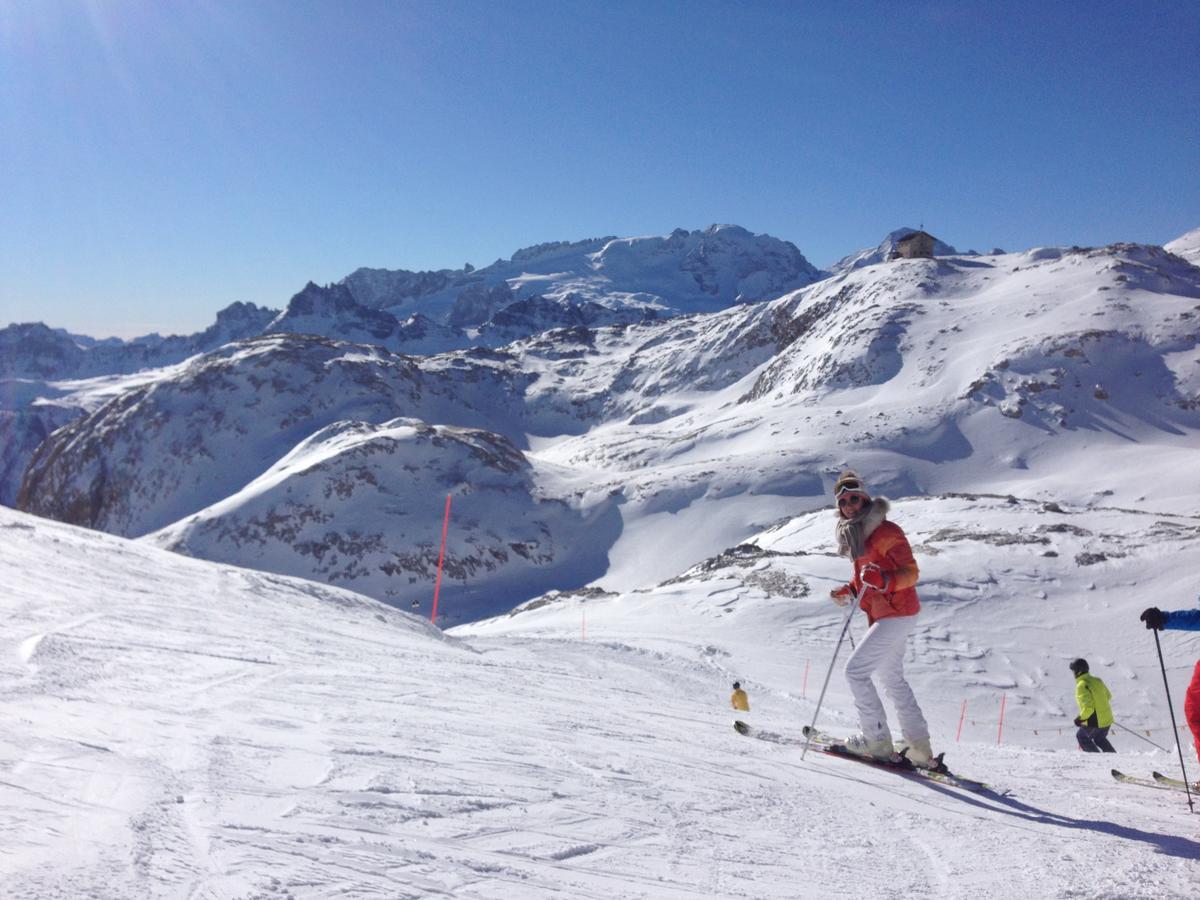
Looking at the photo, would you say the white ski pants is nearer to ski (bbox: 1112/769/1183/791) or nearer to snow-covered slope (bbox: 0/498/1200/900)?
snow-covered slope (bbox: 0/498/1200/900)

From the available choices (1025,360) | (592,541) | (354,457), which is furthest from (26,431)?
(1025,360)

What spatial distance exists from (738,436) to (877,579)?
170 feet

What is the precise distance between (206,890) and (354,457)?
168 feet

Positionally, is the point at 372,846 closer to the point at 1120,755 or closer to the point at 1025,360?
the point at 1120,755

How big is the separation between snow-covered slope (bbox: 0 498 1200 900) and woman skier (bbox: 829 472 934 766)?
52 centimetres

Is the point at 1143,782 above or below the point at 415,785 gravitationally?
below

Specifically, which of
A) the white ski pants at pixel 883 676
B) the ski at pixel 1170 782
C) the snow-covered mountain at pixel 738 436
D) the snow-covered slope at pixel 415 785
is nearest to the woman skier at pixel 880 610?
the white ski pants at pixel 883 676

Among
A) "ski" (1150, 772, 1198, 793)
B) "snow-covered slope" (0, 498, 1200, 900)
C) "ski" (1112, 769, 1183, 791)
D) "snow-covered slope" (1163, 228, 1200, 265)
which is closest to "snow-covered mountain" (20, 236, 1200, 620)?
"ski" (1150, 772, 1198, 793)

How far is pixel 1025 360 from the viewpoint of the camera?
166 feet

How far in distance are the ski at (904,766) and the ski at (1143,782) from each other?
1.58m

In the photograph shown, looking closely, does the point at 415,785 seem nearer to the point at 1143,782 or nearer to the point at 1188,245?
the point at 1143,782

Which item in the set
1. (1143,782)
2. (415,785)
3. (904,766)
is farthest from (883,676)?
(415,785)

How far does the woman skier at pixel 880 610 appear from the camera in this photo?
→ 606 centimetres

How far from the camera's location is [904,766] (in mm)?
6379
